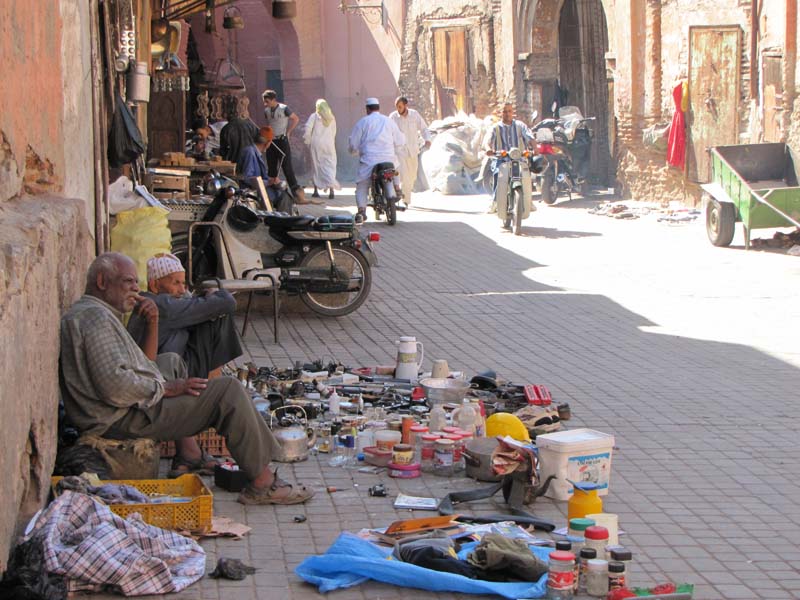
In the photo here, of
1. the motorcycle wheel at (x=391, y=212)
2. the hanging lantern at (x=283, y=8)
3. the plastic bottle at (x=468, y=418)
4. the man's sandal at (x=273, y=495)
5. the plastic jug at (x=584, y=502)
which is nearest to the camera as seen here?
the plastic jug at (x=584, y=502)

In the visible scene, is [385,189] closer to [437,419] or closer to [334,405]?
[334,405]

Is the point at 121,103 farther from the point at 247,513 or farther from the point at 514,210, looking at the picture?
the point at 514,210

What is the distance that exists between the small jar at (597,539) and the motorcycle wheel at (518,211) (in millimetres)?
12130

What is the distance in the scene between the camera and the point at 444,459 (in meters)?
6.01

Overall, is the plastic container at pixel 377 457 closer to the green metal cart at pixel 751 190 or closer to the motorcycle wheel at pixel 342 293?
the motorcycle wheel at pixel 342 293

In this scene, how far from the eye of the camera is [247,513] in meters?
5.28

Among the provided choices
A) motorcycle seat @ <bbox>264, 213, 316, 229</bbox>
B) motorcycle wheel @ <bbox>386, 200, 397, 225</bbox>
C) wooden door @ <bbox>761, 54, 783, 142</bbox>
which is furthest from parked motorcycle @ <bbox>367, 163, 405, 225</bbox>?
motorcycle seat @ <bbox>264, 213, 316, 229</bbox>

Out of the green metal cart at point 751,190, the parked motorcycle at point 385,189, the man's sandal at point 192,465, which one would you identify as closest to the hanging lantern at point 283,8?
the parked motorcycle at point 385,189

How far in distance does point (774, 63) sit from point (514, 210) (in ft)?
13.4

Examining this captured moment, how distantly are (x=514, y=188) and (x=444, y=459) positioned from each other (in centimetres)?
1082

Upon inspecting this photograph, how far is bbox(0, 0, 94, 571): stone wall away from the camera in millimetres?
3736

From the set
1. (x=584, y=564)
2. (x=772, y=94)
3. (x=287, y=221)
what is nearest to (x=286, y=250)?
(x=287, y=221)

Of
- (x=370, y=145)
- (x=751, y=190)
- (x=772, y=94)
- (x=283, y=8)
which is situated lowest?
(x=751, y=190)

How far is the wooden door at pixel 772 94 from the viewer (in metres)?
16.6
